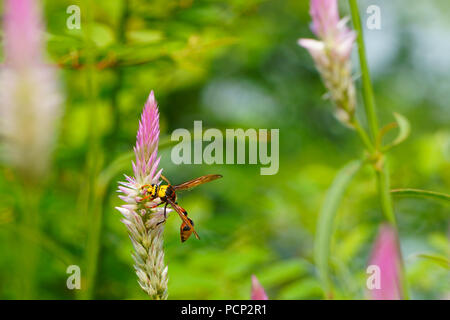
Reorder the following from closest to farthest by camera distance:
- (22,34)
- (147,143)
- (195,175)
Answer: (22,34), (147,143), (195,175)

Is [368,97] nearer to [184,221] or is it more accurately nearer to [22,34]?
[184,221]

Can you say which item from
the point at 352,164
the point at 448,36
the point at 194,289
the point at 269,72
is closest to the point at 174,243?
the point at 194,289

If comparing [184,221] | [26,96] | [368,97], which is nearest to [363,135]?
[368,97]

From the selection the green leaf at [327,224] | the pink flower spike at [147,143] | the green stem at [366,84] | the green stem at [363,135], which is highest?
the green stem at [366,84]

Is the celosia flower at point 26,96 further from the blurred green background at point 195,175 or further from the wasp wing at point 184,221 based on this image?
the wasp wing at point 184,221

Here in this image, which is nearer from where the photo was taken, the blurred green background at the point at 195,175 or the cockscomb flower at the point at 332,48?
the cockscomb flower at the point at 332,48

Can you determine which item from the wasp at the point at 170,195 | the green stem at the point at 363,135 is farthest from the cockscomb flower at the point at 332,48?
the wasp at the point at 170,195
